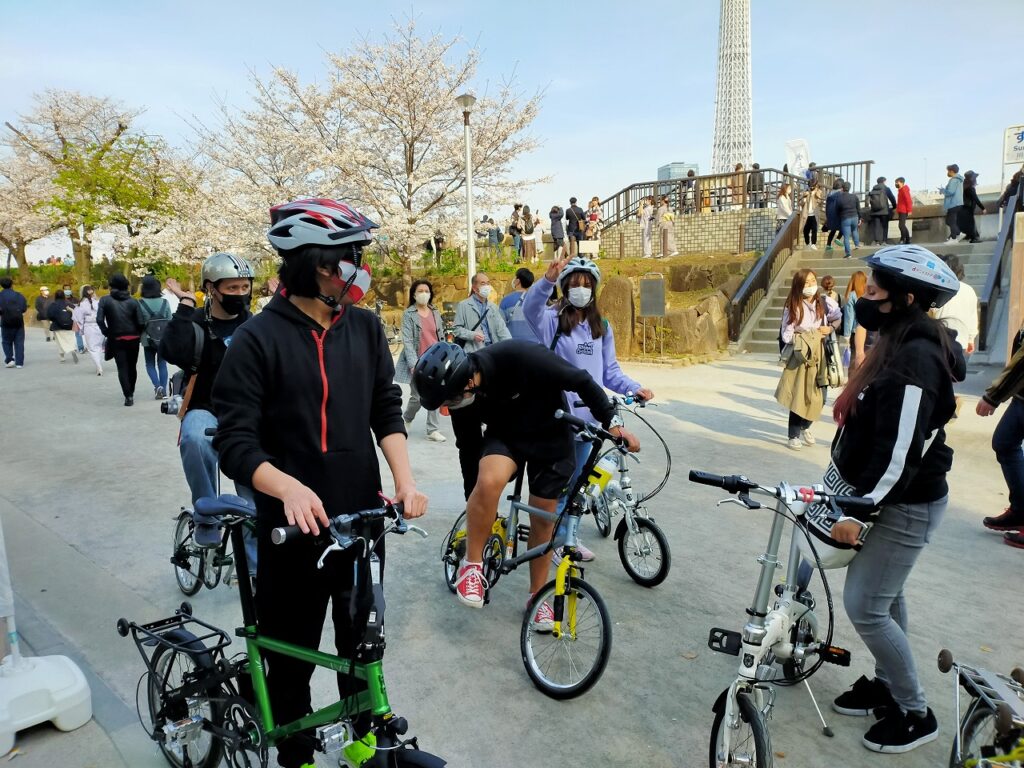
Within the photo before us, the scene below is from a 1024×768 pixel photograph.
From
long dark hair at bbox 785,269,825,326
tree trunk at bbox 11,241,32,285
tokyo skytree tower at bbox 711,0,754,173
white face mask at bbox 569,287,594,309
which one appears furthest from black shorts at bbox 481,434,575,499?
tokyo skytree tower at bbox 711,0,754,173

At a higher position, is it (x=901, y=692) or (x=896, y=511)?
(x=896, y=511)

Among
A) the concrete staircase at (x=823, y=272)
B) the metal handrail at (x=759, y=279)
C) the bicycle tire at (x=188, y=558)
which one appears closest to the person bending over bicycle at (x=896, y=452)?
the bicycle tire at (x=188, y=558)

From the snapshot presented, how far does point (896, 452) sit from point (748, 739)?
119 centimetres

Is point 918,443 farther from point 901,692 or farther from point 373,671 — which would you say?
point 373,671

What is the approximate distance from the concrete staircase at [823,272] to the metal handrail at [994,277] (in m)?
0.44

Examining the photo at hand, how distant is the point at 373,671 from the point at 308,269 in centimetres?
127

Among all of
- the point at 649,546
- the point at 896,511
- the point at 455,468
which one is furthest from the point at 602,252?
the point at 896,511

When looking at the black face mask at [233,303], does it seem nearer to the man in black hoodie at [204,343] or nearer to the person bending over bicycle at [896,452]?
the man in black hoodie at [204,343]

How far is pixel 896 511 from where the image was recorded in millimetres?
2799

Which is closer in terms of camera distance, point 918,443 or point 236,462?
point 236,462

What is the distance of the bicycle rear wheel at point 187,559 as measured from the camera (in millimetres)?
4250

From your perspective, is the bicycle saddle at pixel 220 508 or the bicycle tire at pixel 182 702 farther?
the bicycle saddle at pixel 220 508

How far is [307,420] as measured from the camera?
221 centimetres

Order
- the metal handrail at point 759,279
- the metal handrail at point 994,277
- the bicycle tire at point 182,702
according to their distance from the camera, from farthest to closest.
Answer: the metal handrail at point 759,279
the metal handrail at point 994,277
the bicycle tire at point 182,702
